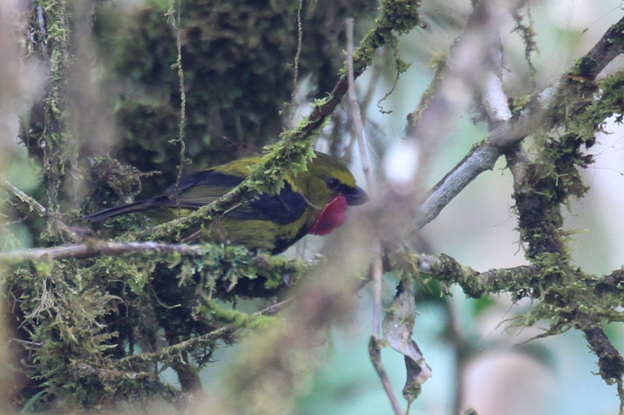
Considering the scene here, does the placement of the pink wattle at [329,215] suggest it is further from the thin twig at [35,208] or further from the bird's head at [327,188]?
the thin twig at [35,208]

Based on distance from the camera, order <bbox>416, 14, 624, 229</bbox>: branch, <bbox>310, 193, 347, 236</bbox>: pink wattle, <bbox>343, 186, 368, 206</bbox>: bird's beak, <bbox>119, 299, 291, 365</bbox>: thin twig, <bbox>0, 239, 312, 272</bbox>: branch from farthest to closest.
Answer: <bbox>343, 186, 368, 206</bbox>: bird's beak
<bbox>310, 193, 347, 236</bbox>: pink wattle
<bbox>119, 299, 291, 365</bbox>: thin twig
<bbox>416, 14, 624, 229</bbox>: branch
<bbox>0, 239, 312, 272</bbox>: branch

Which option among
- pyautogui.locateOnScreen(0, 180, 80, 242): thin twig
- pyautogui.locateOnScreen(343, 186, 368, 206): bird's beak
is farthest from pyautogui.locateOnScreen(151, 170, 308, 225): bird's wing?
pyautogui.locateOnScreen(0, 180, 80, 242): thin twig

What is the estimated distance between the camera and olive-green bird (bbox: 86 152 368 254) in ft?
8.38

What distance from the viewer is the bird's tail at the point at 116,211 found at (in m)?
2.23

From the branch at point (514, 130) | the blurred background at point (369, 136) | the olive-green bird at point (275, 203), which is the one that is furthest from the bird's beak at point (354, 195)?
the branch at point (514, 130)

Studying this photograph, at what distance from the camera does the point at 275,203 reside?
270 centimetres

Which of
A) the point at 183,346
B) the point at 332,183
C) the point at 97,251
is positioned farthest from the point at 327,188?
the point at 97,251

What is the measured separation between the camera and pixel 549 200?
205 centimetres

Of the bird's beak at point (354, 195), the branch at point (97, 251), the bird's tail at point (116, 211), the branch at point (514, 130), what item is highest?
the bird's beak at point (354, 195)

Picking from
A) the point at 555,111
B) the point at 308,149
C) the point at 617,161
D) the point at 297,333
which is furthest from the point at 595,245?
the point at 297,333

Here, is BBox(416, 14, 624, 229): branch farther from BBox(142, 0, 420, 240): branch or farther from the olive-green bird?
the olive-green bird

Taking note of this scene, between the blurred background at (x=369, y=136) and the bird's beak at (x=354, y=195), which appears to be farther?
the bird's beak at (x=354, y=195)

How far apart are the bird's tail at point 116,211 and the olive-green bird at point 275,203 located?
0.19 ft

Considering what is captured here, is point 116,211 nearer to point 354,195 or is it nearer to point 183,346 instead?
point 183,346
